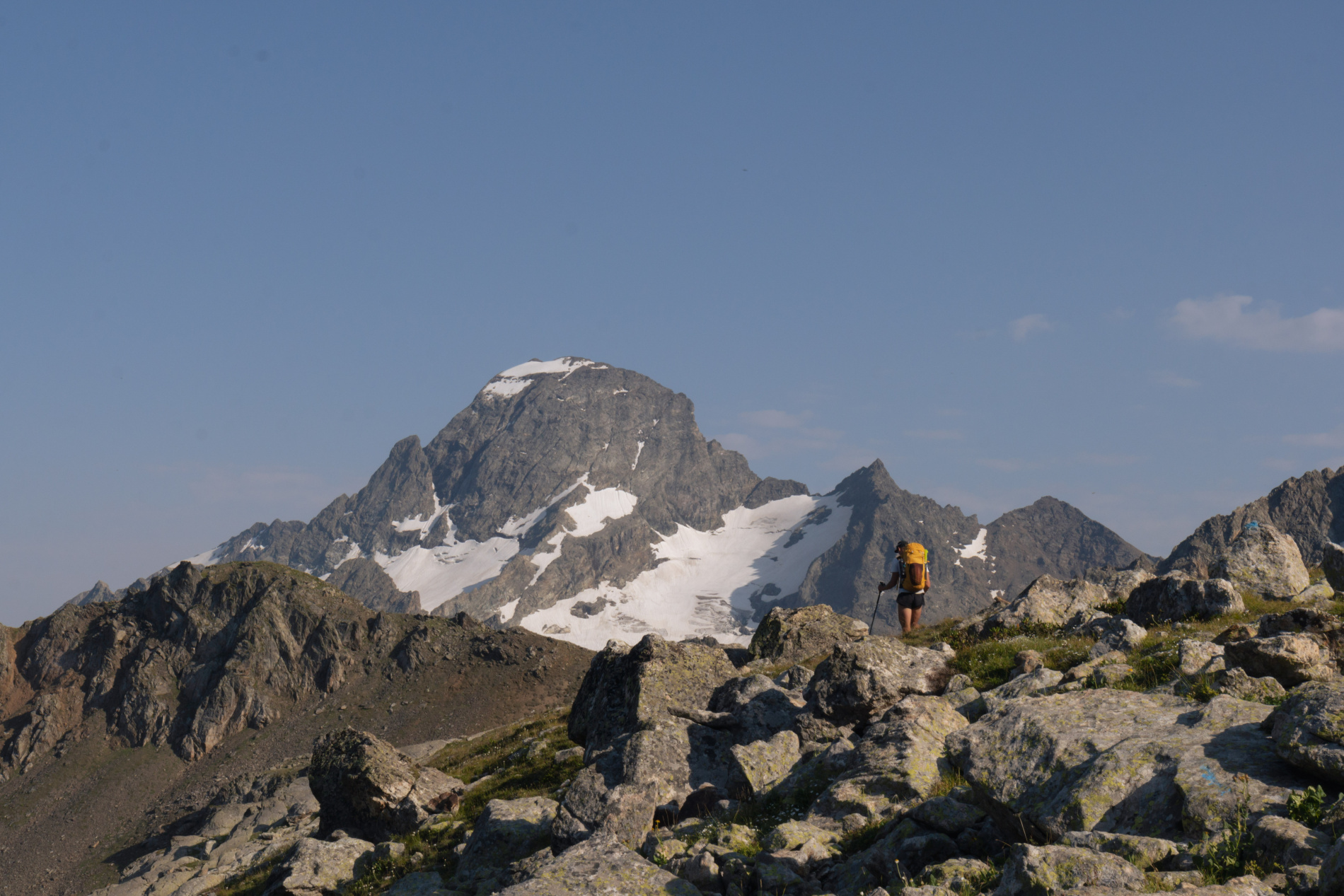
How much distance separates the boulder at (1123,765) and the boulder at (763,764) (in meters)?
4.41

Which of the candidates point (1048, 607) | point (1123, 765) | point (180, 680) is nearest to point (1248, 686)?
point (1123, 765)

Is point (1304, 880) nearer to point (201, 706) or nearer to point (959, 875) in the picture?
point (959, 875)

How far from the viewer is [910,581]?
31281 millimetres

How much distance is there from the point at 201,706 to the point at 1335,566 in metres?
208

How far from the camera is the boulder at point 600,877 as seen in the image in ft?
37.4

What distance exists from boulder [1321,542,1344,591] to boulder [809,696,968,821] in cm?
1839

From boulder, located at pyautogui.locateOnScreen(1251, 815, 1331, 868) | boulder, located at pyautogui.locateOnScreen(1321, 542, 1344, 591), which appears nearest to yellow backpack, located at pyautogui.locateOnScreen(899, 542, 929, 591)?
boulder, located at pyautogui.locateOnScreen(1321, 542, 1344, 591)

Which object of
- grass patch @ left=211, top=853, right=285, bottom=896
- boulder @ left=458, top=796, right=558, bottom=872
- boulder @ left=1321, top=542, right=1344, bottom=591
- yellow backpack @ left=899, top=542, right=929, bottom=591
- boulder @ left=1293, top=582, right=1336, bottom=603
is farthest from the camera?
yellow backpack @ left=899, top=542, right=929, bottom=591

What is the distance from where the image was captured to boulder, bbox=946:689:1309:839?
388 inches

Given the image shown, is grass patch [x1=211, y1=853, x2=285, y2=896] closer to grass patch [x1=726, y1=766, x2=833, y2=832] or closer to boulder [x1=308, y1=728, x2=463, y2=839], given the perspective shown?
boulder [x1=308, y1=728, x2=463, y2=839]

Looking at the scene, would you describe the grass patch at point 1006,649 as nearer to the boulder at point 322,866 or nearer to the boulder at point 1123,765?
the boulder at point 1123,765

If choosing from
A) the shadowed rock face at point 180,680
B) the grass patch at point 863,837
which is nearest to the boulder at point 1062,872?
the grass patch at point 863,837

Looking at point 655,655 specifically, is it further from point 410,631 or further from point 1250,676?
point 410,631

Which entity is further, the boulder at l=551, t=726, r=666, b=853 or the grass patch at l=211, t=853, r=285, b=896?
the grass patch at l=211, t=853, r=285, b=896
